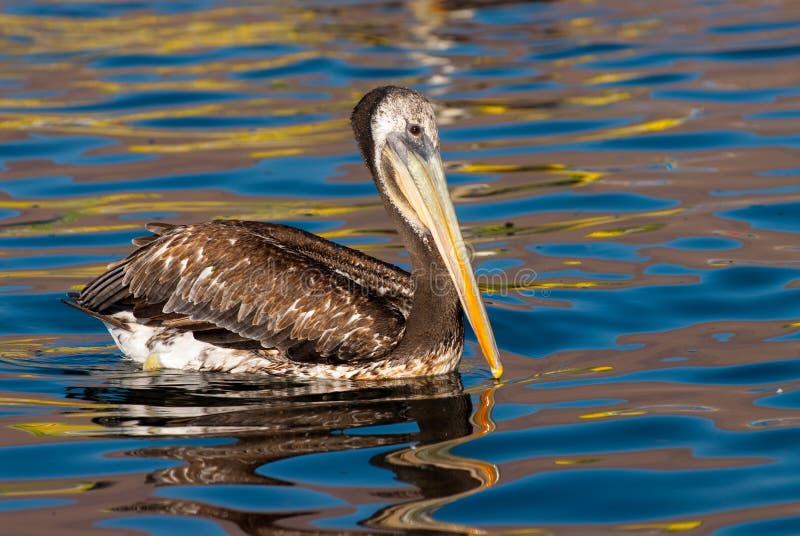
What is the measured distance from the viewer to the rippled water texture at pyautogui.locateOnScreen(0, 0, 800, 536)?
18.6 ft

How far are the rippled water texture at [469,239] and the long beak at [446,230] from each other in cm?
30

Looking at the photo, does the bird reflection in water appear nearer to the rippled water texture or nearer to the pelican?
the rippled water texture

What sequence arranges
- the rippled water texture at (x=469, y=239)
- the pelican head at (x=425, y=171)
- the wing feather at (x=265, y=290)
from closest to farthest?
the rippled water texture at (x=469, y=239), the pelican head at (x=425, y=171), the wing feather at (x=265, y=290)

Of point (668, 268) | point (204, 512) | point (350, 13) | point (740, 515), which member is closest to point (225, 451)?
point (204, 512)

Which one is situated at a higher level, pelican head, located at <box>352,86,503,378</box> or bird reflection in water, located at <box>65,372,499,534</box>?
pelican head, located at <box>352,86,503,378</box>

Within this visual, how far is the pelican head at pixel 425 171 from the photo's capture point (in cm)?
725

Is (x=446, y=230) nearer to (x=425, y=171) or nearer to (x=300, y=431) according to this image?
(x=425, y=171)

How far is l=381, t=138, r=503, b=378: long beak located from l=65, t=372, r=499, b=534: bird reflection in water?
12.8 inches

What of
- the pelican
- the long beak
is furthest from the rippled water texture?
the long beak

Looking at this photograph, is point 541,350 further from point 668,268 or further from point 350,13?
point 350,13

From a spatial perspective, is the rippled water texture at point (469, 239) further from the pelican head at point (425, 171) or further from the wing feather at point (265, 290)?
the pelican head at point (425, 171)

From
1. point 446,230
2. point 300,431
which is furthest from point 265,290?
point 300,431

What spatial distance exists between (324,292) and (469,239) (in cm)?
302

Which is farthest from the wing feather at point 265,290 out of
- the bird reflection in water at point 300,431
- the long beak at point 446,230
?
the long beak at point 446,230
